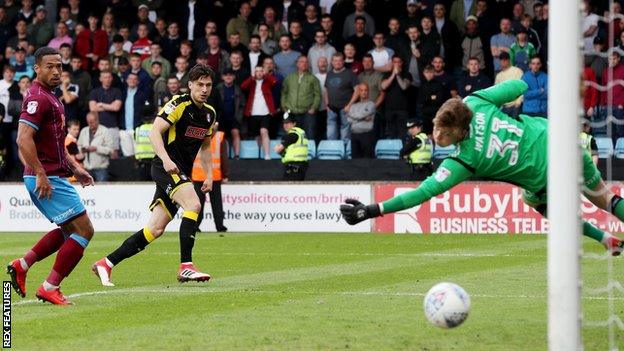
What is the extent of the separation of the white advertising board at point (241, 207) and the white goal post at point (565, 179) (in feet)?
49.8

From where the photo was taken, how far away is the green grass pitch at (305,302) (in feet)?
28.5

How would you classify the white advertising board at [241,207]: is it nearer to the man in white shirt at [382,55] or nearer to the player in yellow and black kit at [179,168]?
the man in white shirt at [382,55]

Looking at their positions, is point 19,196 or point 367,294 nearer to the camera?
point 367,294

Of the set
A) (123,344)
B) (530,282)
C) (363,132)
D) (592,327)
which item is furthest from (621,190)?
(123,344)

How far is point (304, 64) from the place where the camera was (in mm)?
24391

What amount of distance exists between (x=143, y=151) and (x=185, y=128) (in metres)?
11.6

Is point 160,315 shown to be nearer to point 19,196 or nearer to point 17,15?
point 19,196

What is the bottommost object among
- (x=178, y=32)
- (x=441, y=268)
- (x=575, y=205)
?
(x=441, y=268)

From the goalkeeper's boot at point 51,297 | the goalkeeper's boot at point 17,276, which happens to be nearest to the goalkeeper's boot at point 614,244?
the goalkeeper's boot at point 51,297

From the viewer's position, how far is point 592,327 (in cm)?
931

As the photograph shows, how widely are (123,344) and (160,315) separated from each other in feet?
5.11

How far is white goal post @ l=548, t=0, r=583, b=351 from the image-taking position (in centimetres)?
731

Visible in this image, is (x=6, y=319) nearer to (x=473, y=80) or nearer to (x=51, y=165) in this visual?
(x=51, y=165)

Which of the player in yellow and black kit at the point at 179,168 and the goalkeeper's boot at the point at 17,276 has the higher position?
the player in yellow and black kit at the point at 179,168
